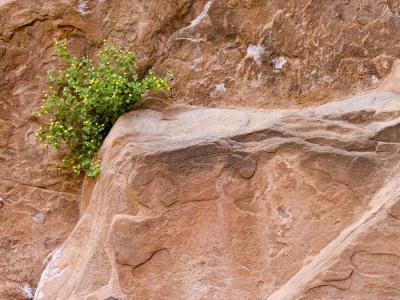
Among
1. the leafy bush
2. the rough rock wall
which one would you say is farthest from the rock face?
the rough rock wall

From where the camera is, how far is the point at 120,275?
14.4ft

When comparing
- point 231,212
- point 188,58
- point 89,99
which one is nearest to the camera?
point 231,212

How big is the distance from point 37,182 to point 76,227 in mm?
537

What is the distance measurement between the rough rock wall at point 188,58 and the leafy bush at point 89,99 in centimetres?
16

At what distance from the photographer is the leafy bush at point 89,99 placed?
15.9 ft

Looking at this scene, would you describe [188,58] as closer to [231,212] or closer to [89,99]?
[89,99]

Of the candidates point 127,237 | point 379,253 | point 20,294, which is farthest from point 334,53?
point 20,294

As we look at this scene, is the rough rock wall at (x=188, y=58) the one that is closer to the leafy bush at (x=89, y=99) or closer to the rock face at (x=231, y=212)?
the leafy bush at (x=89, y=99)

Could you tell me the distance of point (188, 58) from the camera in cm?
516

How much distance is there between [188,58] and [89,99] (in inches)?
29.8

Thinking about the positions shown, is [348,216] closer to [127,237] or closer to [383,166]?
[383,166]

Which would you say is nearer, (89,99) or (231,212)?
(231,212)

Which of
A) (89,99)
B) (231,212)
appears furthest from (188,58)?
(231,212)

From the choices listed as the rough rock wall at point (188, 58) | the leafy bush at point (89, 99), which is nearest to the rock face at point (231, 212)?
the leafy bush at point (89, 99)
